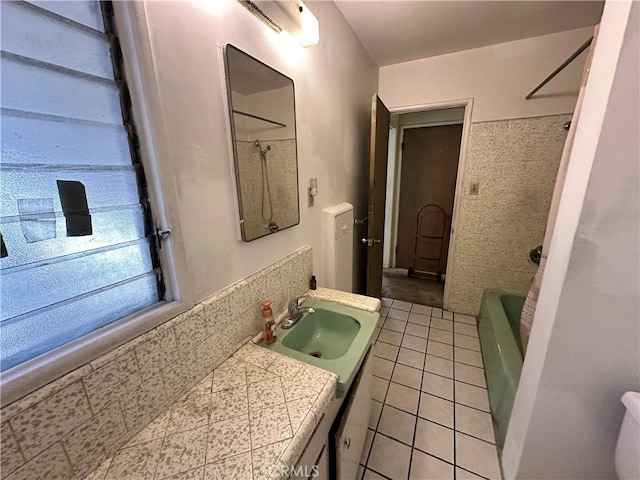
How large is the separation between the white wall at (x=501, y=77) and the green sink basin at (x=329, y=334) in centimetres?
201

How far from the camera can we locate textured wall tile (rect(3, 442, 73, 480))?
18.5 inches

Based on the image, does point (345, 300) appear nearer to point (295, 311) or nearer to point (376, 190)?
point (295, 311)

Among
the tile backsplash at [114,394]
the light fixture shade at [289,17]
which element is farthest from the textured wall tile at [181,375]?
the light fixture shade at [289,17]

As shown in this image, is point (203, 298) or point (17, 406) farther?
point (203, 298)

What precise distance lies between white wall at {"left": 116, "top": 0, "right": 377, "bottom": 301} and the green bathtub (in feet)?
4.45

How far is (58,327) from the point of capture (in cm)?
55

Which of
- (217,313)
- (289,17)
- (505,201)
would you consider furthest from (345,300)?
(505,201)

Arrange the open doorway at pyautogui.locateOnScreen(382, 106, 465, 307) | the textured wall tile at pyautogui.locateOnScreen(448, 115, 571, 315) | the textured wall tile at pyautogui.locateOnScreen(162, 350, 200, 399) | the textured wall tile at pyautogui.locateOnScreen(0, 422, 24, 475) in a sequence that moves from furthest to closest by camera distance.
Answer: the open doorway at pyautogui.locateOnScreen(382, 106, 465, 307)
the textured wall tile at pyautogui.locateOnScreen(448, 115, 571, 315)
the textured wall tile at pyautogui.locateOnScreen(162, 350, 200, 399)
the textured wall tile at pyautogui.locateOnScreen(0, 422, 24, 475)

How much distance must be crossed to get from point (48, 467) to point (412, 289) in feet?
10.2

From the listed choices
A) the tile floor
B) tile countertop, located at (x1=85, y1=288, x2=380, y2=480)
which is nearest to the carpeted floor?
the tile floor

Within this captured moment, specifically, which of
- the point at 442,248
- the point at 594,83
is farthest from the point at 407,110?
the point at 442,248

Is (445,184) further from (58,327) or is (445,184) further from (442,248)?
(58,327)

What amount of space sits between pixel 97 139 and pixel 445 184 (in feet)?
10.9

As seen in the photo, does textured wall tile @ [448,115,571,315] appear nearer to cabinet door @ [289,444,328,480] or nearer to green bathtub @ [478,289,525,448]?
green bathtub @ [478,289,525,448]
